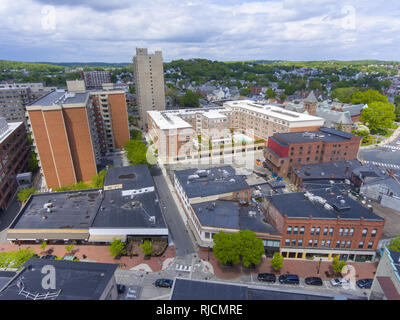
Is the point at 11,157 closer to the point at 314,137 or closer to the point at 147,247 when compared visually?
the point at 147,247

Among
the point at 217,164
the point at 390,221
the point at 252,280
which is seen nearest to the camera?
the point at 252,280

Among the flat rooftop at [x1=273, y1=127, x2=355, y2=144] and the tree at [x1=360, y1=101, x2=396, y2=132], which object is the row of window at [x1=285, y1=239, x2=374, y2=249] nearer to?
the flat rooftop at [x1=273, y1=127, x2=355, y2=144]

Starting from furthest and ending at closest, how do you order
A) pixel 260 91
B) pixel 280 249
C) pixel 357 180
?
1. pixel 260 91
2. pixel 357 180
3. pixel 280 249

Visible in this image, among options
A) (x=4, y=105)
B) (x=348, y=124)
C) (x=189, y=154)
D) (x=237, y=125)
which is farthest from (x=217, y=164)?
(x=4, y=105)

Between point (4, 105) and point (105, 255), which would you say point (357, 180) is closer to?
point (105, 255)

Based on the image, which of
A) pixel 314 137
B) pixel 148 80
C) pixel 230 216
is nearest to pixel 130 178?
pixel 230 216

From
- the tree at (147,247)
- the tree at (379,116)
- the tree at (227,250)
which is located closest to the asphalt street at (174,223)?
the tree at (147,247)

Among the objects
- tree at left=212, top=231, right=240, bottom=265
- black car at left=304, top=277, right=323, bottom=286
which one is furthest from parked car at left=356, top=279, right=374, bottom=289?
tree at left=212, top=231, right=240, bottom=265
